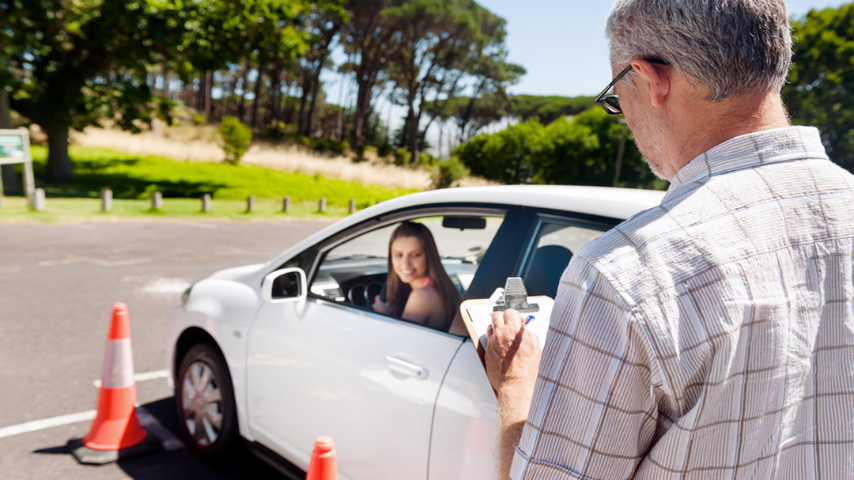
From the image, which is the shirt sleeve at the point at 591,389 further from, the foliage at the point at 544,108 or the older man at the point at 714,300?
the foliage at the point at 544,108

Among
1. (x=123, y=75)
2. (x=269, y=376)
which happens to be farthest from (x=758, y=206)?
(x=123, y=75)

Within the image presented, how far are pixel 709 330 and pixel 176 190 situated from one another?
25419mm

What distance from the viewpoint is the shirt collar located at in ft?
3.29

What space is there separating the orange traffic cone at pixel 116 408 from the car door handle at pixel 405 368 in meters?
2.00

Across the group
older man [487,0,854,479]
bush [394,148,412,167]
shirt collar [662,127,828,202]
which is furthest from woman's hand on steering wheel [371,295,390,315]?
bush [394,148,412,167]

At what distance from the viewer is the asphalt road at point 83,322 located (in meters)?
3.39

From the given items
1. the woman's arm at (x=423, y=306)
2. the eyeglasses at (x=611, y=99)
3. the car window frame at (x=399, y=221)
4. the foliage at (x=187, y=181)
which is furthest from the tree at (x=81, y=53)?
the eyeglasses at (x=611, y=99)

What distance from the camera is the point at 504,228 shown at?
7.15 ft

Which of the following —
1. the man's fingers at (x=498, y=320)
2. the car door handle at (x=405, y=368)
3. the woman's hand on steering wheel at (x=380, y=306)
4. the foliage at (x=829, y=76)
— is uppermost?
the foliage at (x=829, y=76)

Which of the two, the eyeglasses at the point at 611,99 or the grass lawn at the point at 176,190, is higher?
the eyeglasses at the point at 611,99

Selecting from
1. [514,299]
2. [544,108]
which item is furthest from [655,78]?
[544,108]

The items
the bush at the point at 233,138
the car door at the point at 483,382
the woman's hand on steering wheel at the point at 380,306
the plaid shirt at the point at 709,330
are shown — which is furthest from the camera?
the bush at the point at 233,138

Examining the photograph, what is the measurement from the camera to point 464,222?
2.60 meters

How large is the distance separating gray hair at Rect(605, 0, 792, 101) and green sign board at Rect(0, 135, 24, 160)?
58.6ft
